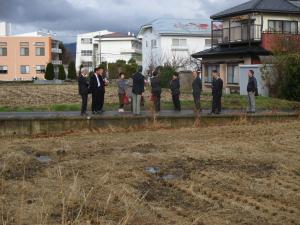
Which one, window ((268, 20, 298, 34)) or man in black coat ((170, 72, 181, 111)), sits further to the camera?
window ((268, 20, 298, 34))

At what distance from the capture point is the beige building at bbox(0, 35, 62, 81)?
3268 inches

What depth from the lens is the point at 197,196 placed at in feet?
24.4

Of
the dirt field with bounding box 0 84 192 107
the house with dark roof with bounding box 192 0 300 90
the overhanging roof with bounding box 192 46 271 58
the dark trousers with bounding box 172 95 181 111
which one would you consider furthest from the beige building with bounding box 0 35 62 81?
the dark trousers with bounding box 172 95 181 111

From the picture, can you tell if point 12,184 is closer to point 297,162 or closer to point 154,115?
point 297,162

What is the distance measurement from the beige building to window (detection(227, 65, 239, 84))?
48.4m

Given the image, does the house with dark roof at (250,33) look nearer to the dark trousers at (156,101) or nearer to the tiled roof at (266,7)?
the tiled roof at (266,7)

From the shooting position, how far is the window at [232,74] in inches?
1447

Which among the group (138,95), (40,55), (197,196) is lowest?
(197,196)

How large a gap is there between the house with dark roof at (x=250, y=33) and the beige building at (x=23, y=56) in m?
47.0

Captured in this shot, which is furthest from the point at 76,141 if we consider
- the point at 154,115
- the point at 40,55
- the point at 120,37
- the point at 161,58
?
the point at 120,37

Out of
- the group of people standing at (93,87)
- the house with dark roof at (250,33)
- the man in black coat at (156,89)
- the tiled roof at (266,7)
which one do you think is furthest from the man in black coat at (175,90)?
the tiled roof at (266,7)

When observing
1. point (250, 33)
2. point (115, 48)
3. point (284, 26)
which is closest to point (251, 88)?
point (250, 33)

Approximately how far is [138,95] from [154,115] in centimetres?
125

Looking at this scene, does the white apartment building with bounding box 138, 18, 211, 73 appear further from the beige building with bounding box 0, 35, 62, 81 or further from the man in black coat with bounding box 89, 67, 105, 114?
the man in black coat with bounding box 89, 67, 105, 114
